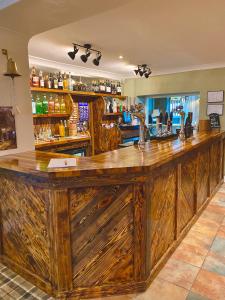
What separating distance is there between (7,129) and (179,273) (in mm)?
2200

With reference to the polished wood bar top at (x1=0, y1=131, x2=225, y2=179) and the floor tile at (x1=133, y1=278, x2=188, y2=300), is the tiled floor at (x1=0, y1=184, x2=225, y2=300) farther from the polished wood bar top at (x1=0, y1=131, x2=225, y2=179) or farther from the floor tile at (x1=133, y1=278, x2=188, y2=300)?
the polished wood bar top at (x1=0, y1=131, x2=225, y2=179)

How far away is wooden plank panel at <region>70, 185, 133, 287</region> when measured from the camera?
1.71 m

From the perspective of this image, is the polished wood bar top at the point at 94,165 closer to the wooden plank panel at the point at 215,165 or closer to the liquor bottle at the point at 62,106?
the wooden plank panel at the point at 215,165

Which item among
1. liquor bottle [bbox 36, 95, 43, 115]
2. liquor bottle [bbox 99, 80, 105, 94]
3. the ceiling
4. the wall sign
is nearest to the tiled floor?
the wall sign

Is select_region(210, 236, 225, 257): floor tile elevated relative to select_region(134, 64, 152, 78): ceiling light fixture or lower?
lower

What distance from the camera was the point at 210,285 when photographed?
1979 mm

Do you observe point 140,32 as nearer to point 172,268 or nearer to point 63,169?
point 63,169

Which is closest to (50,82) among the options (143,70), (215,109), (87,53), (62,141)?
(87,53)

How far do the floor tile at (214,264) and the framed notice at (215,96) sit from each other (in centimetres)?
368

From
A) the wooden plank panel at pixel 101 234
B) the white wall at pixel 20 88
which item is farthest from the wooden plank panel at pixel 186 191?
the white wall at pixel 20 88

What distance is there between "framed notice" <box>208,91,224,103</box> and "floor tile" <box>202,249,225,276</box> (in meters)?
3.68

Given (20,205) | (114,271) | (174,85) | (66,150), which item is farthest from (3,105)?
(174,85)

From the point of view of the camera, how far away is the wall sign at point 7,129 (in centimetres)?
229

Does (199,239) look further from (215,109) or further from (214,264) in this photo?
(215,109)
